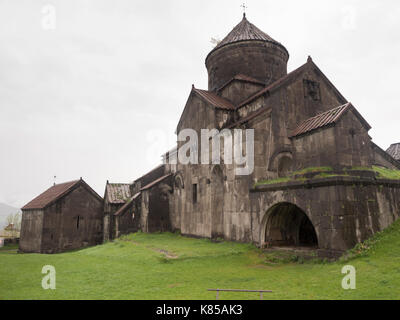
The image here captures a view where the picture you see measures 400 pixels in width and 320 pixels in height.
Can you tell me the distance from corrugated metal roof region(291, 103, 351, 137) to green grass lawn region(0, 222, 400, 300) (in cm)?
399

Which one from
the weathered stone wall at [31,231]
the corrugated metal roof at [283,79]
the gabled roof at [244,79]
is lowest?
the weathered stone wall at [31,231]

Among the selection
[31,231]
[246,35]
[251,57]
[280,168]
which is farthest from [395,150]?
[31,231]

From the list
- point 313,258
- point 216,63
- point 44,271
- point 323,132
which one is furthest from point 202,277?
point 216,63

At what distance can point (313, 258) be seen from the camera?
28.6 feet

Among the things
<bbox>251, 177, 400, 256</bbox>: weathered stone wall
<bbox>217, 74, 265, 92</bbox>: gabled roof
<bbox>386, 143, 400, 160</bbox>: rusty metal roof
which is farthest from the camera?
<bbox>386, 143, 400, 160</bbox>: rusty metal roof

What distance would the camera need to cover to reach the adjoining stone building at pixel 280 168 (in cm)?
874

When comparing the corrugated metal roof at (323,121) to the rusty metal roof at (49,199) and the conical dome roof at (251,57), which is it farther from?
the rusty metal roof at (49,199)

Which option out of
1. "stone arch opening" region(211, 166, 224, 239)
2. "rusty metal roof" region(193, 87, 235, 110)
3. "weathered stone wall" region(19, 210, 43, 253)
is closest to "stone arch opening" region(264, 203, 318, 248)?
"stone arch opening" region(211, 166, 224, 239)

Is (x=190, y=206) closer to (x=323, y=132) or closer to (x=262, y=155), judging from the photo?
(x=262, y=155)

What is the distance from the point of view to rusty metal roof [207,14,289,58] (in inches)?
663

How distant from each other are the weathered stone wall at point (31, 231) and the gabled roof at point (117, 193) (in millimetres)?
5180
